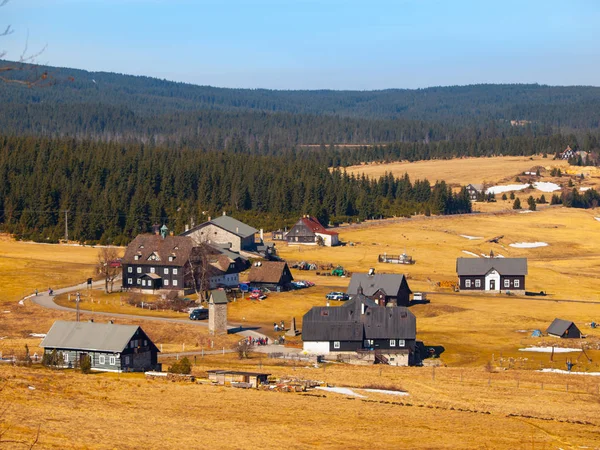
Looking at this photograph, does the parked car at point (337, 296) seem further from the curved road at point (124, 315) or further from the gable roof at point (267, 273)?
the curved road at point (124, 315)

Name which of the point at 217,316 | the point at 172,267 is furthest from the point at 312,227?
the point at 217,316

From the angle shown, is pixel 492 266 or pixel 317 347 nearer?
pixel 317 347

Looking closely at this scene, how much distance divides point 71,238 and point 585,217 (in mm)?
88471

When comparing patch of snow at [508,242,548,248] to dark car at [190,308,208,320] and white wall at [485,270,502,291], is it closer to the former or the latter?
white wall at [485,270,502,291]

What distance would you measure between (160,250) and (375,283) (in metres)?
22.9

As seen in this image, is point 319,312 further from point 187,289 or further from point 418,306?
point 187,289

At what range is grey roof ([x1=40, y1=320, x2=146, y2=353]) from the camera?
60.7m

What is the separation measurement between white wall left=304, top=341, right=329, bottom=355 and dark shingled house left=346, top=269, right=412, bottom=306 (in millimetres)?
17987

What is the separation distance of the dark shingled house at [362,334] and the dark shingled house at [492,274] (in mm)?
31122

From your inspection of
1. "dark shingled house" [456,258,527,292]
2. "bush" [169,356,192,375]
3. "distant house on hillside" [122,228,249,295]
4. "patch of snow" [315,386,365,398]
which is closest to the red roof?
"distant house on hillside" [122,228,249,295]

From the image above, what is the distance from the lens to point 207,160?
7190 inches

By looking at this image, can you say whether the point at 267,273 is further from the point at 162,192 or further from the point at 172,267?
the point at 162,192

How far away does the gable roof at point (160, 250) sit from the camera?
9850 cm

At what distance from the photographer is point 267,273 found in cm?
9888
